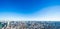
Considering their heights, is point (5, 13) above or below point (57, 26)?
above

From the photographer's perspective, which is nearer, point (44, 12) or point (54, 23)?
point (54, 23)

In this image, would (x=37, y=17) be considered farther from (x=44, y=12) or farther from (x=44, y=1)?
(x=44, y=1)

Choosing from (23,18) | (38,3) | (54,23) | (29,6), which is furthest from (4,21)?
(54,23)

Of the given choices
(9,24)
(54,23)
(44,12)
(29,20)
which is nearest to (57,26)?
(54,23)

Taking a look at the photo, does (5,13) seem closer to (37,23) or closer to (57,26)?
(37,23)

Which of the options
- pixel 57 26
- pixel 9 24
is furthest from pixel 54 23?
pixel 9 24

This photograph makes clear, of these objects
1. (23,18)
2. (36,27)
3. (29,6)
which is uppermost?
(29,6)

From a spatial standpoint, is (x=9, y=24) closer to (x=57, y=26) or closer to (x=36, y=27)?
(x=36, y=27)

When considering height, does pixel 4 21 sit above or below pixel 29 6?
below
